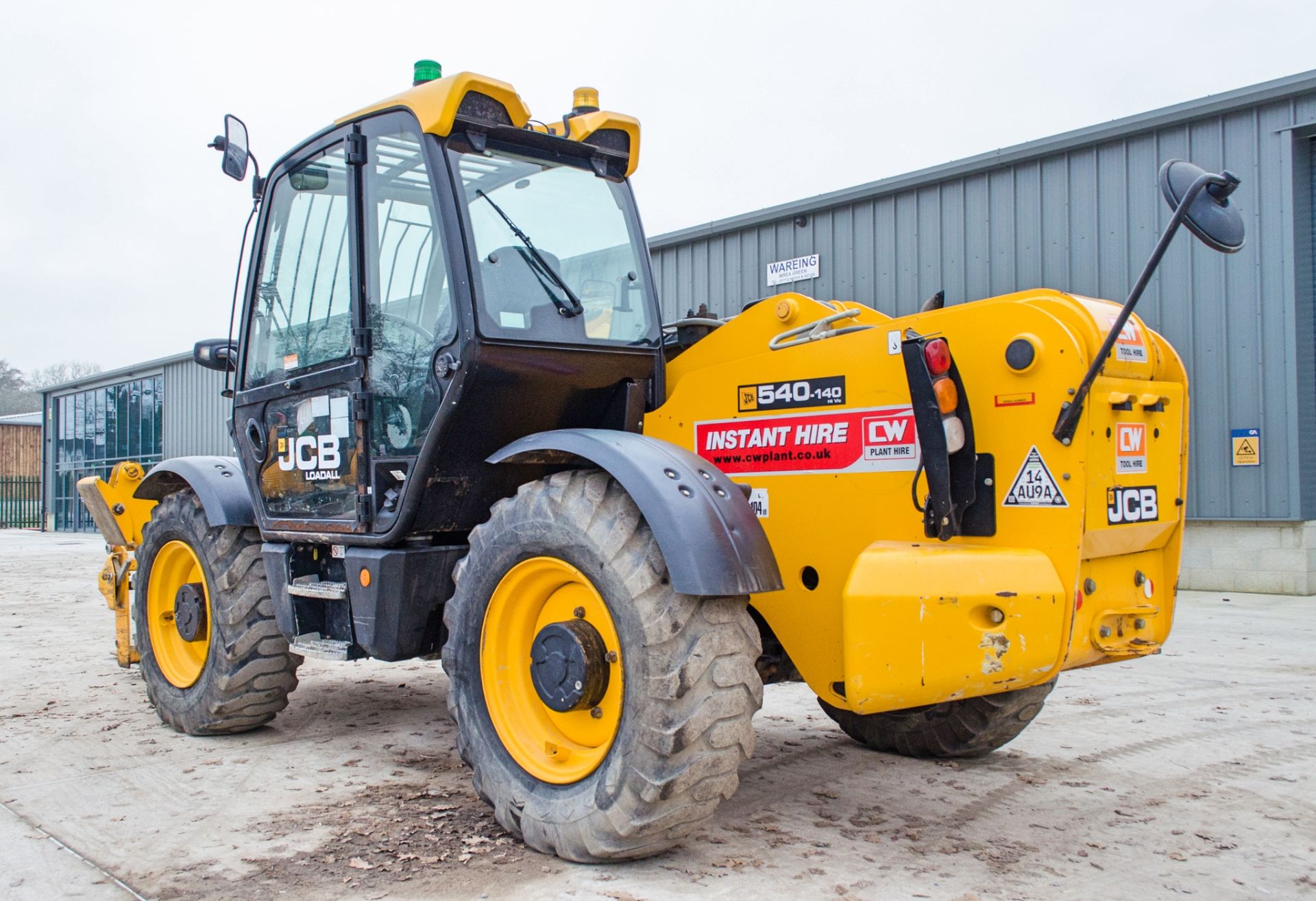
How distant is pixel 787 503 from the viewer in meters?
3.88

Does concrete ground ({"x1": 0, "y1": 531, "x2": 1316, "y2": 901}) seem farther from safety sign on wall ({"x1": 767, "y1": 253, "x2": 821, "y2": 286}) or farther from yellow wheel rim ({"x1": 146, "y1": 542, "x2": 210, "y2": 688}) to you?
safety sign on wall ({"x1": 767, "y1": 253, "x2": 821, "y2": 286})

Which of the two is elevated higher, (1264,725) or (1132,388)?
(1132,388)

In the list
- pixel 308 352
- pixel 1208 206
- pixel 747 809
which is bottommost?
pixel 747 809

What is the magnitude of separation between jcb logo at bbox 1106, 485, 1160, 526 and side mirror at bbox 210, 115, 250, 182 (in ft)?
12.8

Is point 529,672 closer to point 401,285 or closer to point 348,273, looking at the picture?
point 401,285

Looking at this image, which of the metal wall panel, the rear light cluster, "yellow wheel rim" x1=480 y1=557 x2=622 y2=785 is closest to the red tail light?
the rear light cluster

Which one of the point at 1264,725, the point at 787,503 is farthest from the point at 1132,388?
the point at 1264,725

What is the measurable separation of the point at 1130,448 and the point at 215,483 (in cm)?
411

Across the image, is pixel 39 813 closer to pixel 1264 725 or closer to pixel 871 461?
pixel 871 461

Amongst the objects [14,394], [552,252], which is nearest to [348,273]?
[552,252]

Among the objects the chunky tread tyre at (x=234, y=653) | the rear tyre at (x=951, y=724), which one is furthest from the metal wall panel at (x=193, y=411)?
the rear tyre at (x=951, y=724)

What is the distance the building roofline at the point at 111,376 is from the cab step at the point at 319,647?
83.4 feet

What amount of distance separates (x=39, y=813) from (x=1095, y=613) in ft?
12.2

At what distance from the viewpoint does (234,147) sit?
4848 mm
